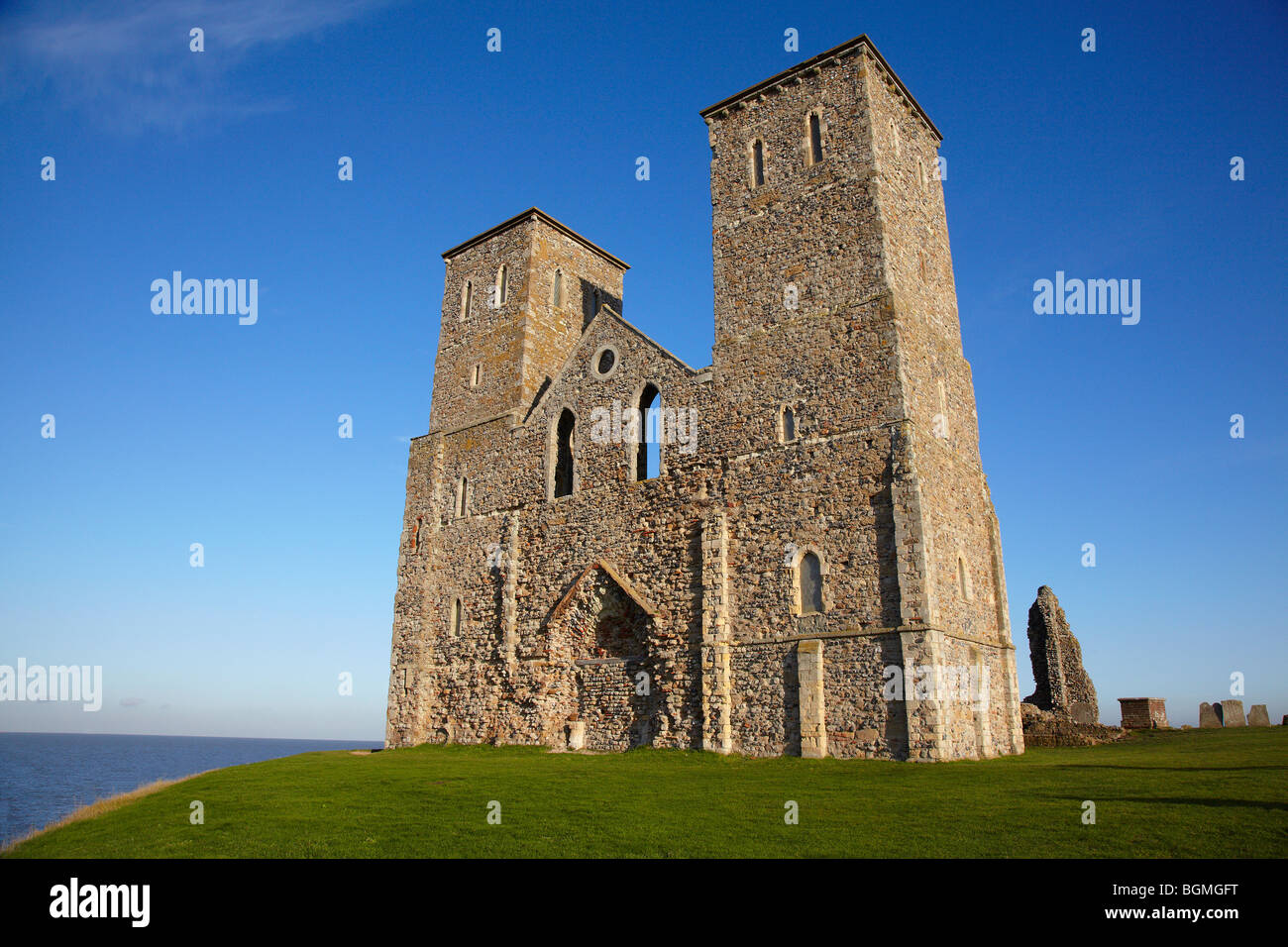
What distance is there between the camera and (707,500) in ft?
72.7

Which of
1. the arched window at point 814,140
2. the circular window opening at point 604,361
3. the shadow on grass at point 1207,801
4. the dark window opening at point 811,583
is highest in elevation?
the arched window at point 814,140

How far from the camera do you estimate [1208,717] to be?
29266 mm

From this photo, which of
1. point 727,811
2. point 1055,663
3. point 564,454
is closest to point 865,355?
point 564,454

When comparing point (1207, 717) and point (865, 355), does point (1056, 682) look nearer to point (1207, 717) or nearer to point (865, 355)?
point (1207, 717)

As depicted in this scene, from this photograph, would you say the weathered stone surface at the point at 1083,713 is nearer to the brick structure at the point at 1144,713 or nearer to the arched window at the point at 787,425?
the brick structure at the point at 1144,713

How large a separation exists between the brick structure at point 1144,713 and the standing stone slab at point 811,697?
56.1ft

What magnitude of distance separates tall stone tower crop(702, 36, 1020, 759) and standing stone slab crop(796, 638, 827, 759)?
35.7 inches

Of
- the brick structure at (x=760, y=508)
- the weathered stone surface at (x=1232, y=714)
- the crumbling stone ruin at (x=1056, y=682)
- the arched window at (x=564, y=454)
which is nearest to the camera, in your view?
the brick structure at (x=760, y=508)

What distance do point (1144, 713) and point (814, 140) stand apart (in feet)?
75.0

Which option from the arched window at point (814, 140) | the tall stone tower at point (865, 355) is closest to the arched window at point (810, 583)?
the tall stone tower at point (865, 355)

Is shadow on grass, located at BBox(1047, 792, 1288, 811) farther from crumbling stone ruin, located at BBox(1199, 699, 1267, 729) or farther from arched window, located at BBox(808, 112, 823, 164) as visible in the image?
crumbling stone ruin, located at BBox(1199, 699, 1267, 729)

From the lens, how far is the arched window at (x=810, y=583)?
1959 cm
